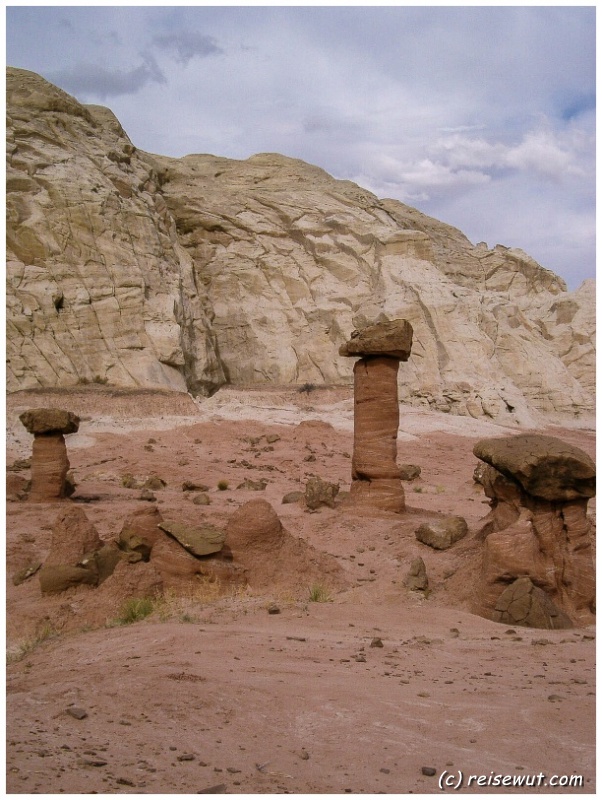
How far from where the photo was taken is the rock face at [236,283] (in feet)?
113

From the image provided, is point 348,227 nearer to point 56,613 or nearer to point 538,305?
point 538,305

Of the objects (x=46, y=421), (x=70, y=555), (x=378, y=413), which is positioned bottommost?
(x=70, y=555)

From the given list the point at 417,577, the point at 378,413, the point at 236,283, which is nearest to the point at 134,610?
the point at 417,577

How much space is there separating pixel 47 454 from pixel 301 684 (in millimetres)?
10807

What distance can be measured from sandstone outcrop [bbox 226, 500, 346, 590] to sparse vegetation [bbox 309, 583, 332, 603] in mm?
227

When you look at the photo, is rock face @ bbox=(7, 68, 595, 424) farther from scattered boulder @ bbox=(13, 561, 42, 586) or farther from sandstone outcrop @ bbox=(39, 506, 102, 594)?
sandstone outcrop @ bbox=(39, 506, 102, 594)

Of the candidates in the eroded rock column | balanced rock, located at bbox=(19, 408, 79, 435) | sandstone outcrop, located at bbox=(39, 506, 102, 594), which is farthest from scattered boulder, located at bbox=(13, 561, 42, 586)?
the eroded rock column

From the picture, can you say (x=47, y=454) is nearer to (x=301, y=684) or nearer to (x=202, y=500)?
(x=202, y=500)

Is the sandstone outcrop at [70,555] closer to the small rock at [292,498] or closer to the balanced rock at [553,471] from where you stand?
the balanced rock at [553,471]

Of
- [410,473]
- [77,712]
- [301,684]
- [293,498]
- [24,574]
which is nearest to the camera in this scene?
[77,712]

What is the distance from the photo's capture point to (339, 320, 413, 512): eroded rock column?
46.4ft

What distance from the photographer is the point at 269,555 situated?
964 centimetres

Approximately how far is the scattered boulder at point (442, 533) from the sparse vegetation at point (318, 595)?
235 cm

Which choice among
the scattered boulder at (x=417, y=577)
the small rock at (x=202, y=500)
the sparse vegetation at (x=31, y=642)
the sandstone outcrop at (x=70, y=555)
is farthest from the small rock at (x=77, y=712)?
the small rock at (x=202, y=500)
